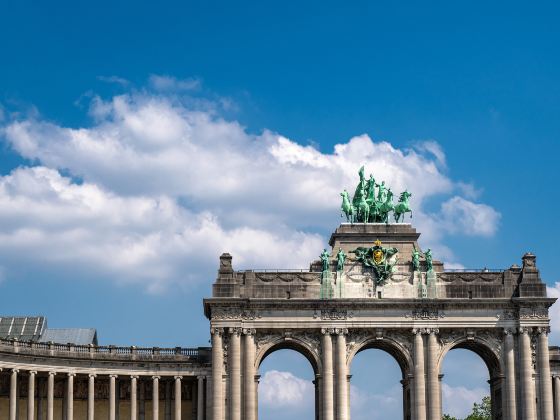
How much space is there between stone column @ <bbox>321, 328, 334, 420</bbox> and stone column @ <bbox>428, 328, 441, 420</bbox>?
9857 millimetres

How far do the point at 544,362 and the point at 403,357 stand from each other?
14.1 m

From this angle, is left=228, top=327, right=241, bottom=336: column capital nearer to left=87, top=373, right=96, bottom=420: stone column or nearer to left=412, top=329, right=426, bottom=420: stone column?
left=87, top=373, right=96, bottom=420: stone column

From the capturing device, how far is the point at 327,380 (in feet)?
397

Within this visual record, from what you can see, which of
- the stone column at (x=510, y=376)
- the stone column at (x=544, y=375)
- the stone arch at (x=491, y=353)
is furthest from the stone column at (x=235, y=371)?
the stone column at (x=544, y=375)

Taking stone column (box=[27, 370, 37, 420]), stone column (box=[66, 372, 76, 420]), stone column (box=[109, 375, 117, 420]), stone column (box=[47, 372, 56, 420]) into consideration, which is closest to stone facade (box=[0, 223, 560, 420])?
stone column (box=[109, 375, 117, 420])

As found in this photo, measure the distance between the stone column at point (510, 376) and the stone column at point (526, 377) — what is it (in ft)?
2.89

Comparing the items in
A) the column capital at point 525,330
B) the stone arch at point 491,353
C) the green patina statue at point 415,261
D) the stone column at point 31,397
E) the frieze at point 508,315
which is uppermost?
the green patina statue at point 415,261

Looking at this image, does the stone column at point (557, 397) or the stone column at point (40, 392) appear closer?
the stone column at point (40, 392)

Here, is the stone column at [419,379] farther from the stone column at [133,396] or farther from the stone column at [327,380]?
the stone column at [133,396]

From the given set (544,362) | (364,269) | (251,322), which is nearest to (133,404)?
(251,322)

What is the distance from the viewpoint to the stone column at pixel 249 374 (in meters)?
120

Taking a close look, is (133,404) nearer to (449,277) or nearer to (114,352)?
(114,352)

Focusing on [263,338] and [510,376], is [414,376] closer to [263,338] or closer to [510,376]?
[510,376]

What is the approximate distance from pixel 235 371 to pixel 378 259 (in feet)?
61.1
